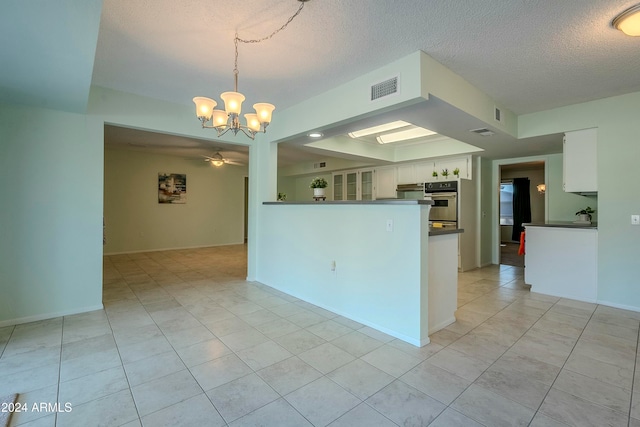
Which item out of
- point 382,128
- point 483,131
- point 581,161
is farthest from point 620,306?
point 382,128

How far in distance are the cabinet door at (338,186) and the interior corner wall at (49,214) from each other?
17.6 ft

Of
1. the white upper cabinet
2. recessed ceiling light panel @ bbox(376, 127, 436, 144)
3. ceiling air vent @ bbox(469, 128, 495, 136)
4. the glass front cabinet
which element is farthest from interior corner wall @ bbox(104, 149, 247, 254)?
the white upper cabinet

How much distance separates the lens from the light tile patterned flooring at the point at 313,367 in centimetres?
160

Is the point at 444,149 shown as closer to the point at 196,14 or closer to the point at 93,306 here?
the point at 196,14

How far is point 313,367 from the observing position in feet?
6.78

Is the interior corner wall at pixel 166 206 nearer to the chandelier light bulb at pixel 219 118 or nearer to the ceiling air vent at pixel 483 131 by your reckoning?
the chandelier light bulb at pixel 219 118

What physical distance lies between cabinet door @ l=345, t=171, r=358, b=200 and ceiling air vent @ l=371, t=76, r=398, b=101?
4.53 m

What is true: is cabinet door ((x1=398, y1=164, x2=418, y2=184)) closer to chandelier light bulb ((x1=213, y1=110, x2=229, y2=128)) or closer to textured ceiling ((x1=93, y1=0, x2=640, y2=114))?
textured ceiling ((x1=93, y1=0, x2=640, y2=114))

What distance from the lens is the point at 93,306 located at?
320cm

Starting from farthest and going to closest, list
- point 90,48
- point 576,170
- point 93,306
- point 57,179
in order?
point 576,170
point 93,306
point 57,179
point 90,48

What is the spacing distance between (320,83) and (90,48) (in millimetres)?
1970

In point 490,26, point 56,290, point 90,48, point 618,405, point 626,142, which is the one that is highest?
point 490,26

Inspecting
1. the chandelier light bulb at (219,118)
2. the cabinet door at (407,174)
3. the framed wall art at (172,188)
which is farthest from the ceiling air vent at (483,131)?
the framed wall art at (172,188)

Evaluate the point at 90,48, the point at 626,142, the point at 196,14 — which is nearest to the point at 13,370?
the point at 90,48
